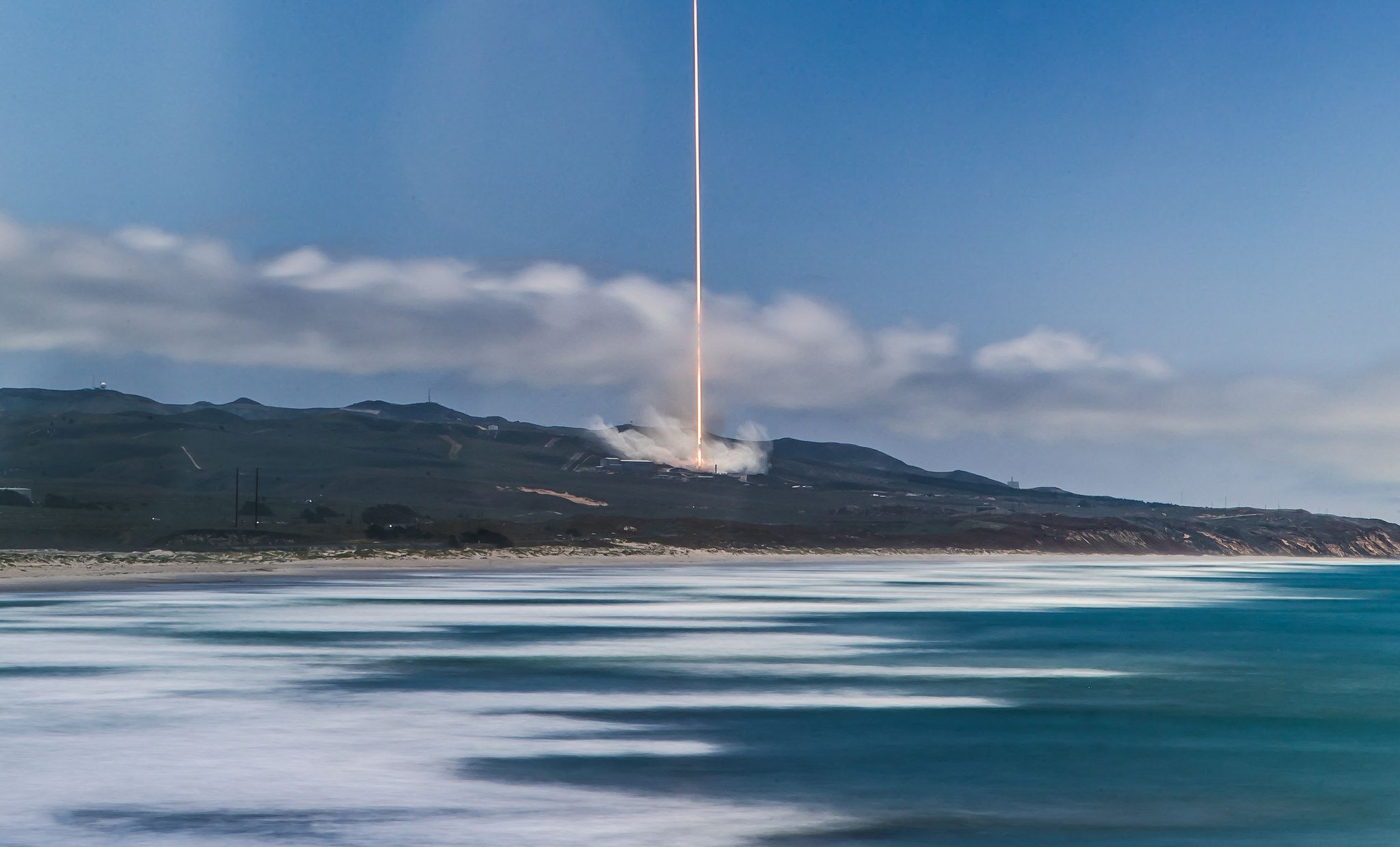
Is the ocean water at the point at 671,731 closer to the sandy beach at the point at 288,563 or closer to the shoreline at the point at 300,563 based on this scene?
the shoreline at the point at 300,563

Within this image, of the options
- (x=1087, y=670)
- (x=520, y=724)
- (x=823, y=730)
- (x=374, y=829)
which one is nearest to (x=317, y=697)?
(x=520, y=724)

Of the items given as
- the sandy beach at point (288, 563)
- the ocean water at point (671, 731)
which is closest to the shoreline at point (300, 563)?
the sandy beach at point (288, 563)

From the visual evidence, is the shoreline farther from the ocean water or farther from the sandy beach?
the ocean water

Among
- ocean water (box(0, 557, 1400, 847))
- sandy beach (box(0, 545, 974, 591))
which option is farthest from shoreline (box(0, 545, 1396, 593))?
ocean water (box(0, 557, 1400, 847))

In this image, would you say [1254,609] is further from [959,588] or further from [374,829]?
[374,829]

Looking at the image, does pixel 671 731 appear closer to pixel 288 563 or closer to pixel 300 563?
pixel 300 563

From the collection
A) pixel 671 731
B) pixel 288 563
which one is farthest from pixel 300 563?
pixel 671 731
